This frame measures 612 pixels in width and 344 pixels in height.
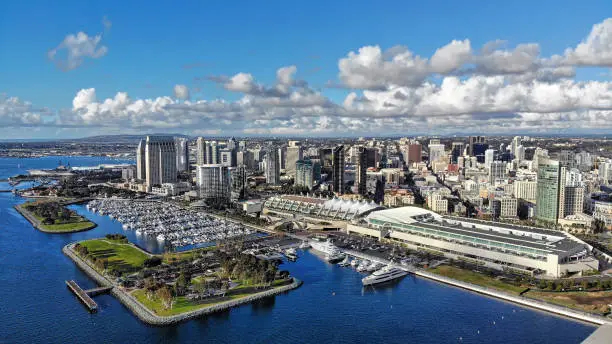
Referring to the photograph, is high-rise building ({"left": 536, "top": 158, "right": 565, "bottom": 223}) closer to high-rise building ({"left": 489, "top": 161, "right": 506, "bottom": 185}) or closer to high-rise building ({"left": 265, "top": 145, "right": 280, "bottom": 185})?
high-rise building ({"left": 489, "top": 161, "right": 506, "bottom": 185})

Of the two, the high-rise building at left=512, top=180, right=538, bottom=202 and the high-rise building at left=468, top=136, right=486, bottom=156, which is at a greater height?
the high-rise building at left=468, top=136, right=486, bottom=156

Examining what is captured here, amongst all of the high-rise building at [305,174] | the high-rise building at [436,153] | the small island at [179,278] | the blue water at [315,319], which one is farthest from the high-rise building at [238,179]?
the high-rise building at [436,153]

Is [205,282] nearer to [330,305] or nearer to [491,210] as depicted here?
[330,305]

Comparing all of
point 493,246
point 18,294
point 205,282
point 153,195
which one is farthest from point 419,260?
point 153,195

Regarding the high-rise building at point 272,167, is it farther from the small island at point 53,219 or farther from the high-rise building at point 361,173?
the small island at point 53,219

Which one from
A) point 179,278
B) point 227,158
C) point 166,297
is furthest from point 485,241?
point 227,158

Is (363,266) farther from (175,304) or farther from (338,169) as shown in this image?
(338,169)

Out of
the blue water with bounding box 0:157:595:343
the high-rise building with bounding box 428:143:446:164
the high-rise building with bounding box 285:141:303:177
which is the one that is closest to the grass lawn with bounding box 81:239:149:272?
the blue water with bounding box 0:157:595:343
